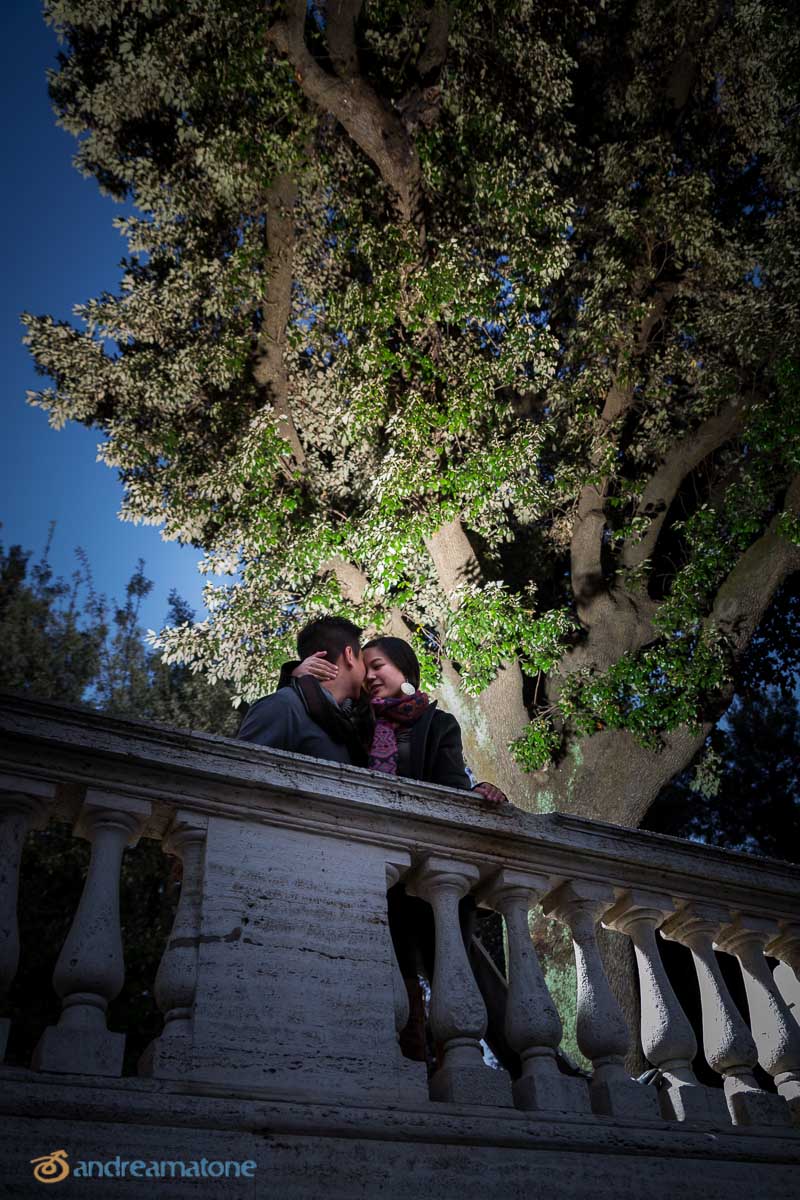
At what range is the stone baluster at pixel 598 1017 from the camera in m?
2.73

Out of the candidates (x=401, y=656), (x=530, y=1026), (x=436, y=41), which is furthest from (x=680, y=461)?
(x=530, y=1026)

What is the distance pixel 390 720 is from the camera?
3.91 metres

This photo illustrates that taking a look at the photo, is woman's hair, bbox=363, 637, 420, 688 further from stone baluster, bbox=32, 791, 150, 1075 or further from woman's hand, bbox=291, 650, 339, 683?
stone baluster, bbox=32, 791, 150, 1075

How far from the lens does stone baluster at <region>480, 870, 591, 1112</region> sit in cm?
262

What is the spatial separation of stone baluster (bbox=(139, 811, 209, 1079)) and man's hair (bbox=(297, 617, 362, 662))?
5.18ft

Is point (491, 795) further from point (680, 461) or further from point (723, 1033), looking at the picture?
point (680, 461)

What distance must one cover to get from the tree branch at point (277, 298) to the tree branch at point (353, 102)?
105 centimetres

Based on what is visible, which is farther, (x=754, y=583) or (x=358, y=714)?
(x=754, y=583)

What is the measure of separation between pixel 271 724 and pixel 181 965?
51.2 inches

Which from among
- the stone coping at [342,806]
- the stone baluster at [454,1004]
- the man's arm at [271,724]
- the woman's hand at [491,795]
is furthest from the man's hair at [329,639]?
the stone baluster at [454,1004]

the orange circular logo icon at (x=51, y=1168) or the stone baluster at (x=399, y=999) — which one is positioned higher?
the stone baluster at (x=399, y=999)

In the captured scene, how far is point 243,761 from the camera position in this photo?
9.12ft

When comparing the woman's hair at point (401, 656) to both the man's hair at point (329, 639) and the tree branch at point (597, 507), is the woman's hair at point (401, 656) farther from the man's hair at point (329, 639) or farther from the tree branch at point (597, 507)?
the tree branch at point (597, 507)

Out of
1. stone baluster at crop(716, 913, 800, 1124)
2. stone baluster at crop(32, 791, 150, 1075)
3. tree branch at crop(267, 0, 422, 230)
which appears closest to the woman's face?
stone baluster at crop(32, 791, 150, 1075)
